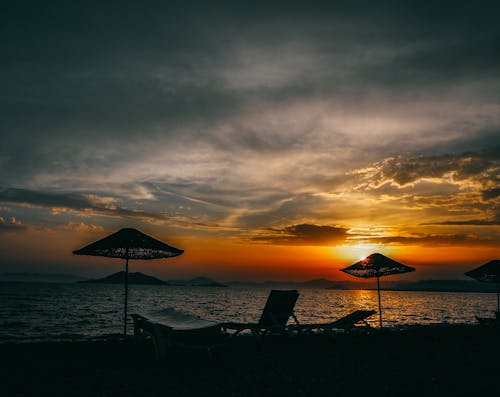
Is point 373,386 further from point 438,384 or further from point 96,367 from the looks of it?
point 96,367

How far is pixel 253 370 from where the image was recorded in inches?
238

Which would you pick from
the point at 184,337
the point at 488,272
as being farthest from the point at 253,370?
the point at 488,272

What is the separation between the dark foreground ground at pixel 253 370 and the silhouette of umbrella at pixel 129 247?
5.90 ft

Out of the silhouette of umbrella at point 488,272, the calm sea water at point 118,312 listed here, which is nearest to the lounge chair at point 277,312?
the calm sea water at point 118,312

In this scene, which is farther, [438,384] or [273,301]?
[273,301]

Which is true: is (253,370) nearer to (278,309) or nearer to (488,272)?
(278,309)

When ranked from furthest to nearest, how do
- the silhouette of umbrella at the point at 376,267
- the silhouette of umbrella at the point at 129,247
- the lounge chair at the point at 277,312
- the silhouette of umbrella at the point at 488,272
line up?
the silhouette of umbrella at the point at 488,272 < the silhouette of umbrella at the point at 376,267 < the lounge chair at the point at 277,312 < the silhouette of umbrella at the point at 129,247

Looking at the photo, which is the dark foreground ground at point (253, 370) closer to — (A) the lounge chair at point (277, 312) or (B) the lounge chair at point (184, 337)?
(B) the lounge chair at point (184, 337)

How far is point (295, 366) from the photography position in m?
6.40

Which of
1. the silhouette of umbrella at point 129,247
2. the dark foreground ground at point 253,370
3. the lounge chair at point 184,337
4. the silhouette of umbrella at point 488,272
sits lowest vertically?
the dark foreground ground at point 253,370

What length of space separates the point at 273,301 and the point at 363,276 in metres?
6.39

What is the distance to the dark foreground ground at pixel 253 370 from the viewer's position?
15.9ft

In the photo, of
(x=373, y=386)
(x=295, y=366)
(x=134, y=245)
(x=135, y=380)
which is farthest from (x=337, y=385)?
(x=134, y=245)

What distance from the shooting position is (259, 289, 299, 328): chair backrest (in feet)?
27.8
